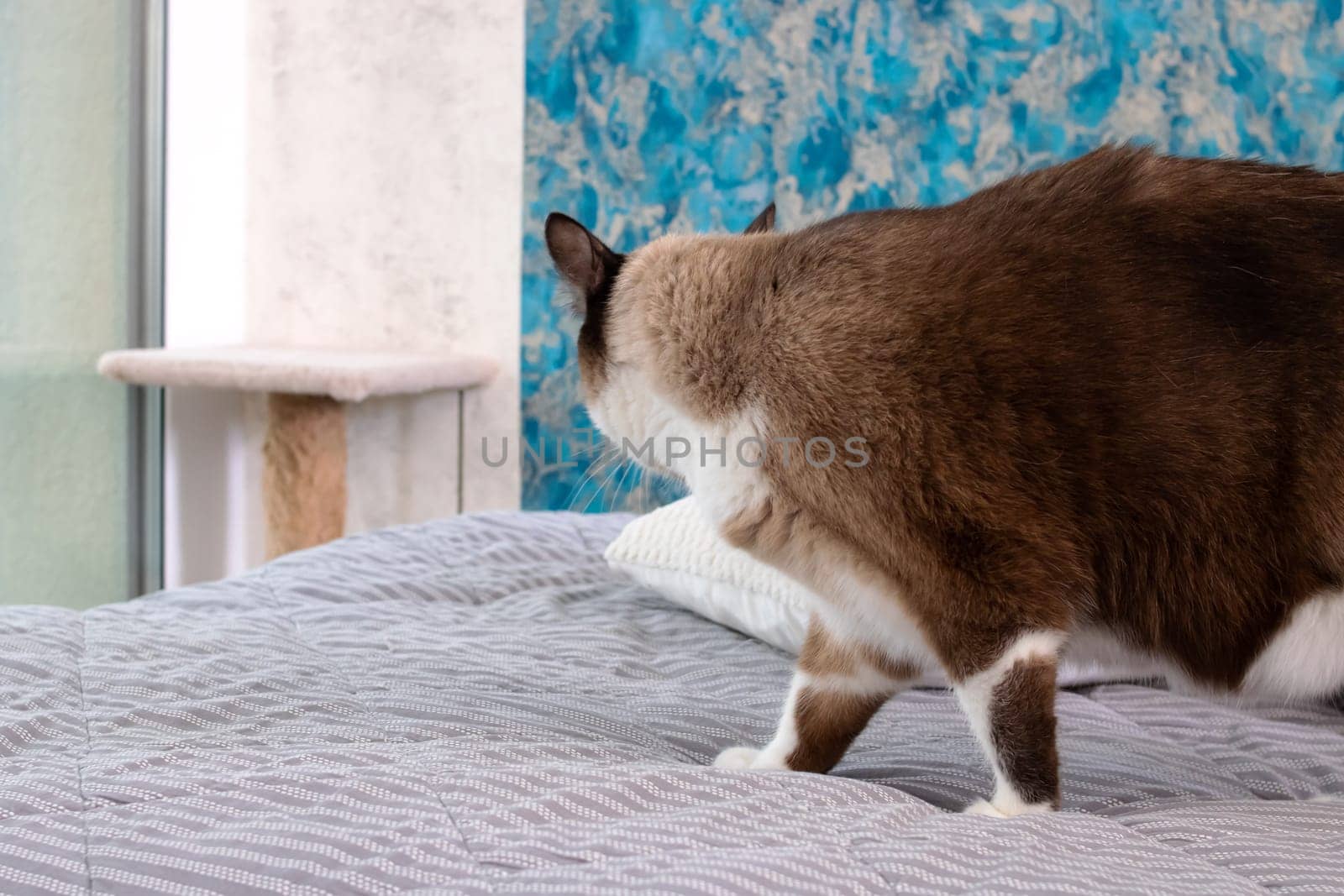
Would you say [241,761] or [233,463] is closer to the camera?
[241,761]

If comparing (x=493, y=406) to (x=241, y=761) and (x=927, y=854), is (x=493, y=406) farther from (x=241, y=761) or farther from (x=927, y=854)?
(x=927, y=854)

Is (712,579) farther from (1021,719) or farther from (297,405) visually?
(297,405)

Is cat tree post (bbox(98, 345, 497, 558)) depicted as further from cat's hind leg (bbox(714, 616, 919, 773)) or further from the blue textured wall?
cat's hind leg (bbox(714, 616, 919, 773))

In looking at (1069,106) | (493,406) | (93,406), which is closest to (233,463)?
(93,406)

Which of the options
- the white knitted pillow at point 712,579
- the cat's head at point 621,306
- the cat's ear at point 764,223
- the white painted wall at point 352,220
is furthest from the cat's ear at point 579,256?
the white painted wall at point 352,220

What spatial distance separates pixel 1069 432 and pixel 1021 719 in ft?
0.80

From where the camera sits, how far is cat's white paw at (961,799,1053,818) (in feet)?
3.36

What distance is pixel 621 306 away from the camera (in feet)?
4.11

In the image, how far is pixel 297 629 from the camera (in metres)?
1.61

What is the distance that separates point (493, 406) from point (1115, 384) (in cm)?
254

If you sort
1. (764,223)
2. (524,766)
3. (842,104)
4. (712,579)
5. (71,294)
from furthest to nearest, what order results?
1. (842,104)
2. (71,294)
3. (712,579)
4. (764,223)
5. (524,766)

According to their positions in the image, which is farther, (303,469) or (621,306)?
(303,469)

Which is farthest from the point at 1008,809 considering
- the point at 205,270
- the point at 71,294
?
the point at 205,270

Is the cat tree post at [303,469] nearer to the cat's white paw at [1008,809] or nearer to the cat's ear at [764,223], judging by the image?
the cat's ear at [764,223]
